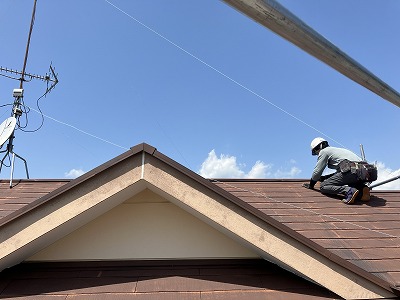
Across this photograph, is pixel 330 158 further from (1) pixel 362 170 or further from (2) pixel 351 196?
(2) pixel 351 196

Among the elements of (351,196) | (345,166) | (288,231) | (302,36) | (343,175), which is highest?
(345,166)

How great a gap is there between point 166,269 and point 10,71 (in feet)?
20.1

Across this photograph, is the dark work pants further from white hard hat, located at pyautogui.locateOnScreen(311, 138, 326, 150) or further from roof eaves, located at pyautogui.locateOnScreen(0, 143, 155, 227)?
roof eaves, located at pyautogui.locateOnScreen(0, 143, 155, 227)

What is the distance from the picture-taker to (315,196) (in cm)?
523

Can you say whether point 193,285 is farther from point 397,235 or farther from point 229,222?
point 397,235

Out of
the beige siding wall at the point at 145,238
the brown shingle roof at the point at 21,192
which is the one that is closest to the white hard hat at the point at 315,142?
the beige siding wall at the point at 145,238

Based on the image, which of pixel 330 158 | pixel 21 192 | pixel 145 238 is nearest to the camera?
pixel 145 238

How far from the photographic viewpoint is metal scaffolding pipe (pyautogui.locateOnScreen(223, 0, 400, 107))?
974 mm

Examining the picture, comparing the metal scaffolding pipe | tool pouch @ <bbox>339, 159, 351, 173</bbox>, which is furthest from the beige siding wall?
the metal scaffolding pipe

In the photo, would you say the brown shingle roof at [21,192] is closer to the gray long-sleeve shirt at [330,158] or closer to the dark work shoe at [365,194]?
the gray long-sleeve shirt at [330,158]

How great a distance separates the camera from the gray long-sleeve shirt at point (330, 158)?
214 inches

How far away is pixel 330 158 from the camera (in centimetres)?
550

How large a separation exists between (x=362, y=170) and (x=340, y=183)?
0.42 m

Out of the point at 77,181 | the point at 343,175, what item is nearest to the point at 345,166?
the point at 343,175
